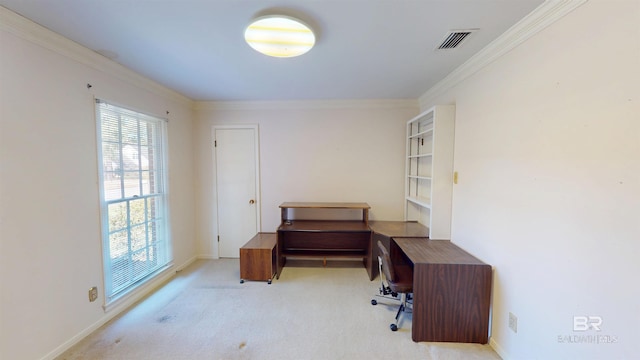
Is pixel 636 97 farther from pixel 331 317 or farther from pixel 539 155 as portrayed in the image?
pixel 331 317

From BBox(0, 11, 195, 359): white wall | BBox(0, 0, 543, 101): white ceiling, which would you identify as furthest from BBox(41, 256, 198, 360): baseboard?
BBox(0, 0, 543, 101): white ceiling

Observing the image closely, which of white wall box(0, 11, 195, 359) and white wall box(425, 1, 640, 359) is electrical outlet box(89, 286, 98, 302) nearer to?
white wall box(0, 11, 195, 359)

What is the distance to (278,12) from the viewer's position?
156cm

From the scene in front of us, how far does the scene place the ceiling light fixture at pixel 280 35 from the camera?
1.61 metres

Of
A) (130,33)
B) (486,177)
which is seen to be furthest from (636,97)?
(130,33)

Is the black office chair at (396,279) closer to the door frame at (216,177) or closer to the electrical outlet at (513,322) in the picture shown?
the electrical outlet at (513,322)

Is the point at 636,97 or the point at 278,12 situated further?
the point at 278,12

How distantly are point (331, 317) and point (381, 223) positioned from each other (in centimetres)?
162

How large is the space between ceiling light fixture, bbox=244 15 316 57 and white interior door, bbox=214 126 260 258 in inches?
82.8

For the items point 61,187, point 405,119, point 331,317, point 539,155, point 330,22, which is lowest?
point 331,317

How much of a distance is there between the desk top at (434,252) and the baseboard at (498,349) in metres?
0.64
